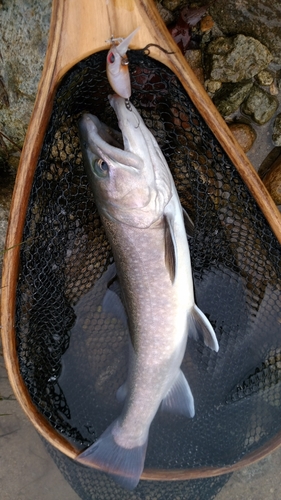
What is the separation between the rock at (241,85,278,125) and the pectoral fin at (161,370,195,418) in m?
→ 1.46

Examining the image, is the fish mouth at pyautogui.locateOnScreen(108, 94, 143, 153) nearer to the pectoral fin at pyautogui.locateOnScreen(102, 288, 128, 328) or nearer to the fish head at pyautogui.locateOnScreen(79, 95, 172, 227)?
the fish head at pyautogui.locateOnScreen(79, 95, 172, 227)

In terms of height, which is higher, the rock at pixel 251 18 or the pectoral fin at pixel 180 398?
the rock at pixel 251 18

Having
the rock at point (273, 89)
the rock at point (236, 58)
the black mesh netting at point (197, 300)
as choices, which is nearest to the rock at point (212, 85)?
the rock at point (236, 58)

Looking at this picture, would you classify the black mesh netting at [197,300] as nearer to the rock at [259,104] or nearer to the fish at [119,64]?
the fish at [119,64]

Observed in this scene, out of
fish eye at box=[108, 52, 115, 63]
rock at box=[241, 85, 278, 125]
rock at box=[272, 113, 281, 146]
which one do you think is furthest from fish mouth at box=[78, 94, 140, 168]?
rock at box=[272, 113, 281, 146]

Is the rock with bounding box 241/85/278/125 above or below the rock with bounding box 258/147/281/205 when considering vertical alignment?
above

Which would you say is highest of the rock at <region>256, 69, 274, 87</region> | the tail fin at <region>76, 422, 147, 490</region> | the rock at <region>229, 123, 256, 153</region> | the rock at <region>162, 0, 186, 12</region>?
the rock at <region>162, 0, 186, 12</region>

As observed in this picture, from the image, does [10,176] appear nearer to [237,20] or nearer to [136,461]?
[237,20]

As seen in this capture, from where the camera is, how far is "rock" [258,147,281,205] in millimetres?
2373

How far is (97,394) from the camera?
7.84 ft

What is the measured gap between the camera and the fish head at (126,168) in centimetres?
161

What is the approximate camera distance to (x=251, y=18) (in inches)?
91.2

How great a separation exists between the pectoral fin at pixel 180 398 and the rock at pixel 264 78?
63.6 inches

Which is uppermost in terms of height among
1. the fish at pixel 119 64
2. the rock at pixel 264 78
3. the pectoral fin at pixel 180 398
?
the fish at pixel 119 64
